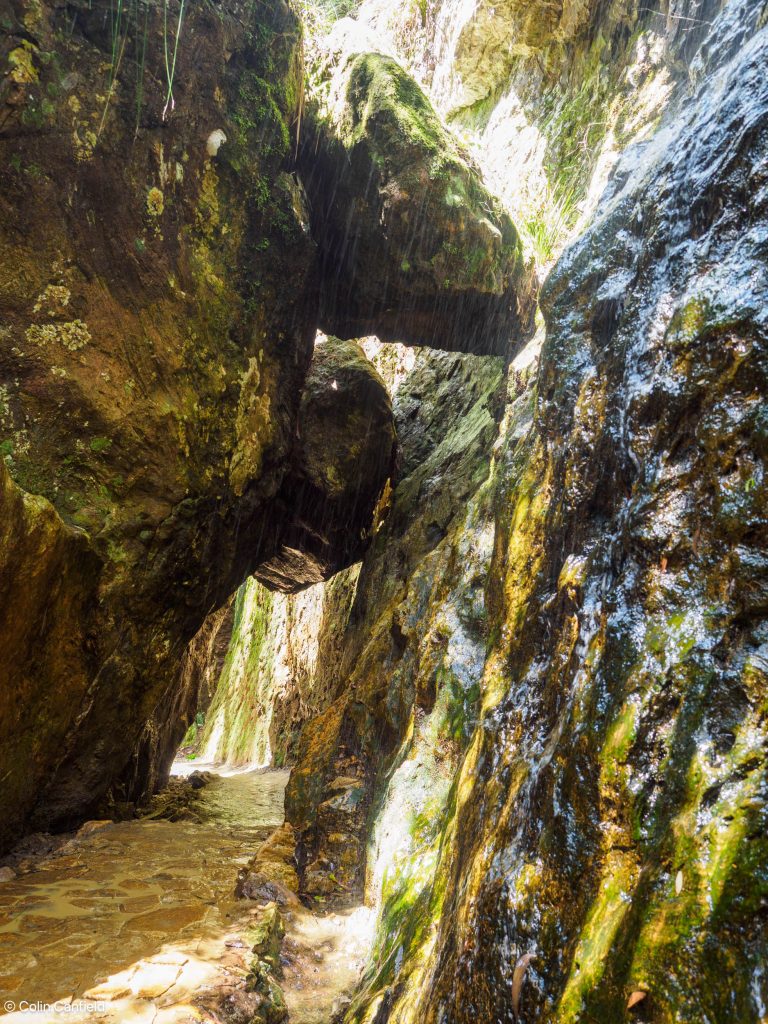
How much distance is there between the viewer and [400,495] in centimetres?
749

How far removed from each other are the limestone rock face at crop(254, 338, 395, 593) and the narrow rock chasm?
0.18 ft

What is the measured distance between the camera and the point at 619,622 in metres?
2.02

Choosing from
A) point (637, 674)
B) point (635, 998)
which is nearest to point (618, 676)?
point (637, 674)

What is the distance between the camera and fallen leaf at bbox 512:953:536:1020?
63.7 inches

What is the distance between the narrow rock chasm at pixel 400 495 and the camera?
5.71 ft

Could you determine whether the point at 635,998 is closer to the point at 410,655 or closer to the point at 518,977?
the point at 518,977

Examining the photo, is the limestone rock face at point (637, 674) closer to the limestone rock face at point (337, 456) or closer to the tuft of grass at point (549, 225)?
the tuft of grass at point (549, 225)

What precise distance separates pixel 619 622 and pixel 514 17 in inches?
314

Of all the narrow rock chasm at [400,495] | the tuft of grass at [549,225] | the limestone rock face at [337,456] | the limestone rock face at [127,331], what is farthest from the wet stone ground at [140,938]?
the tuft of grass at [549,225]

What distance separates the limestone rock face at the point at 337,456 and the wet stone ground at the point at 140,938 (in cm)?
377

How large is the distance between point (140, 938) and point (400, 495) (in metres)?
5.19

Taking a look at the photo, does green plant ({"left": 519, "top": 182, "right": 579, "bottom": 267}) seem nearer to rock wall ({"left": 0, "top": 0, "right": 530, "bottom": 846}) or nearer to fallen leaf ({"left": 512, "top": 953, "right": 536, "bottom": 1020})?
rock wall ({"left": 0, "top": 0, "right": 530, "bottom": 846})

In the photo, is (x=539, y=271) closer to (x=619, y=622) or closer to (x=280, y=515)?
(x=280, y=515)

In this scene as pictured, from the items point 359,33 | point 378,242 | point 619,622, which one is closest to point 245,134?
point 378,242
